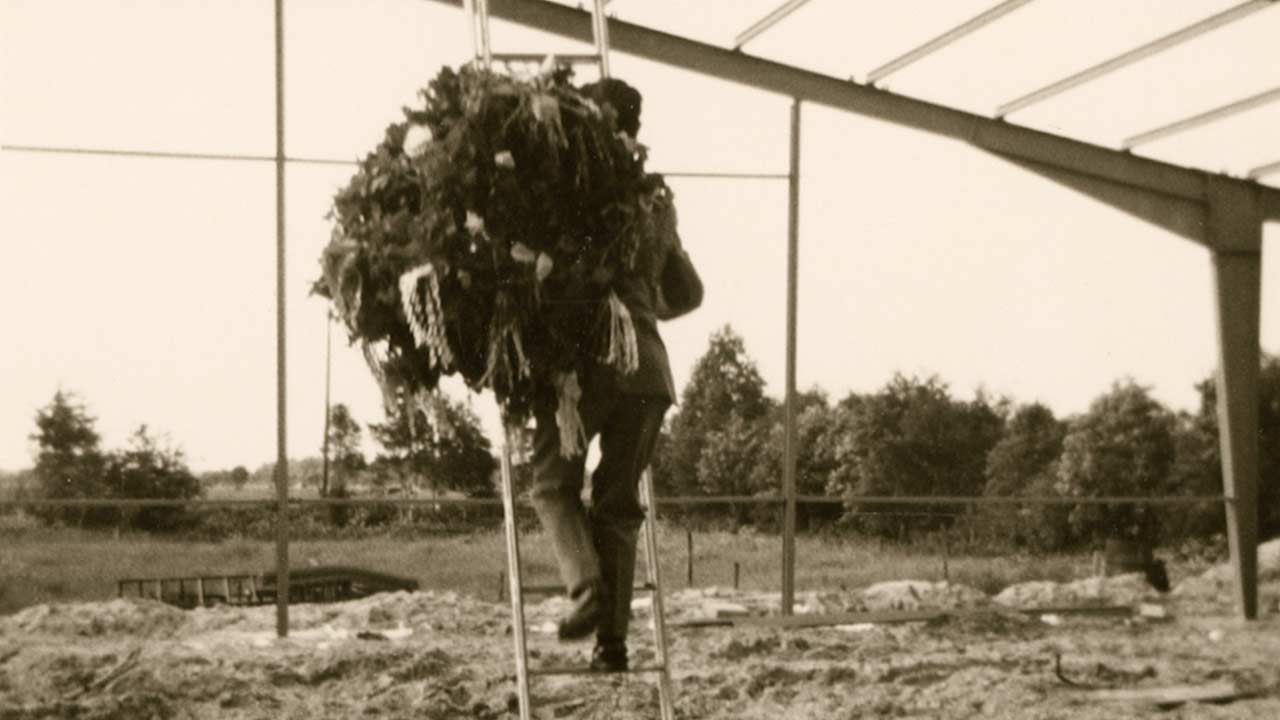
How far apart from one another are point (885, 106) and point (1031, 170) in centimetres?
124

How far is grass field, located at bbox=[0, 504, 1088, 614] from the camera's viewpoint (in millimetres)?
9844

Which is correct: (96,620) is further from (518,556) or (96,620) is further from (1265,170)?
(1265,170)

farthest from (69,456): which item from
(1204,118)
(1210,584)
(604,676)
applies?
(1210,584)

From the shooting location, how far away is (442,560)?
11242 millimetres

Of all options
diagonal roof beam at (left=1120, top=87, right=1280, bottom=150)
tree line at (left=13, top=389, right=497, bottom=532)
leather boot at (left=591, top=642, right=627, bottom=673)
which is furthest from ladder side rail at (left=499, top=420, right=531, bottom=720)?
diagonal roof beam at (left=1120, top=87, right=1280, bottom=150)

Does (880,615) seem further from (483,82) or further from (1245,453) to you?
(483,82)

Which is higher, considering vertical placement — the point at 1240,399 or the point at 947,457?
the point at 1240,399

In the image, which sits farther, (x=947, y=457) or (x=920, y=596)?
(x=947, y=457)

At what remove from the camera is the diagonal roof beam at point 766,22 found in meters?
10.1

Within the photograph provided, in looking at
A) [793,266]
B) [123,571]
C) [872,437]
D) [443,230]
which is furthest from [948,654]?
[443,230]

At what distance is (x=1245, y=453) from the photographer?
500 inches

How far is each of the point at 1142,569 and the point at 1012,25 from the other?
6169 mm

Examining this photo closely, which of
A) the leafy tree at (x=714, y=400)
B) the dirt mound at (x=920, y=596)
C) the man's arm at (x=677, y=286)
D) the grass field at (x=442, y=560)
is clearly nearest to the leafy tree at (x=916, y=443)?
the grass field at (x=442, y=560)

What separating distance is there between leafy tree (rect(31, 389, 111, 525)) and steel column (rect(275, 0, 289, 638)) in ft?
3.18
